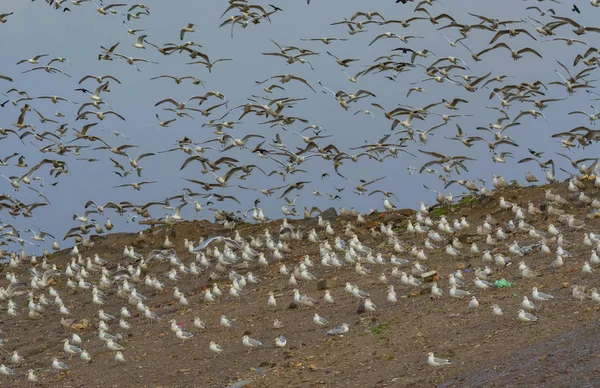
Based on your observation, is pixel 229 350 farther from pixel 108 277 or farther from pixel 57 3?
pixel 57 3

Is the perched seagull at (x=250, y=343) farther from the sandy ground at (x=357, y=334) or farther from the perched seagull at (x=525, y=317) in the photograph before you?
the perched seagull at (x=525, y=317)

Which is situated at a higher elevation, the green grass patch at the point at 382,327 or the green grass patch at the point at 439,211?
the green grass patch at the point at 439,211

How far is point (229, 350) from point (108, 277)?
437 inches

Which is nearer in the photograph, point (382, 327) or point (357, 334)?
point (357, 334)

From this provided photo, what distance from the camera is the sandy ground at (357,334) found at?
19953 mm

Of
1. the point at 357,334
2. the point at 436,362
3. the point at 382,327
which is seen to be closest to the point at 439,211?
the point at 382,327

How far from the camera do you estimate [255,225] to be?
38.8 meters

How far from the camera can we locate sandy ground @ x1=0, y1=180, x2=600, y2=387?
65.5 feet

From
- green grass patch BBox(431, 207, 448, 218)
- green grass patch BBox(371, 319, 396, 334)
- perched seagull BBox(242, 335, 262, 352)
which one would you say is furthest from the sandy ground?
green grass patch BBox(431, 207, 448, 218)

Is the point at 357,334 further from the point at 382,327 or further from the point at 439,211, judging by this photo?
the point at 439,211

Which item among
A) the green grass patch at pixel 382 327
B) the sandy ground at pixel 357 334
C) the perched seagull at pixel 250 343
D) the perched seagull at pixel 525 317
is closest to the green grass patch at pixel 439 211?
the sandy ground at pixel 357 334

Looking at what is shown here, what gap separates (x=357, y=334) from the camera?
23.4 m

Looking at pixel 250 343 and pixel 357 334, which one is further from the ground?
pixel 250 343

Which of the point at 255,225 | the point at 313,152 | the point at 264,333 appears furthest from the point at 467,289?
the point at 255,225
